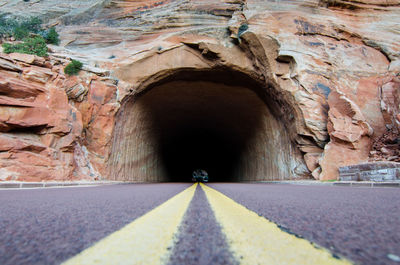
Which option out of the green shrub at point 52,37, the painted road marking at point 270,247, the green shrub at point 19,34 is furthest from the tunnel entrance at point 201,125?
the painted road marking at point 270,247

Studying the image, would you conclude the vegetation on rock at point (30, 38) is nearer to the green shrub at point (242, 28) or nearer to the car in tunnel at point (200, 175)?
the green shrub at point (242, 28)

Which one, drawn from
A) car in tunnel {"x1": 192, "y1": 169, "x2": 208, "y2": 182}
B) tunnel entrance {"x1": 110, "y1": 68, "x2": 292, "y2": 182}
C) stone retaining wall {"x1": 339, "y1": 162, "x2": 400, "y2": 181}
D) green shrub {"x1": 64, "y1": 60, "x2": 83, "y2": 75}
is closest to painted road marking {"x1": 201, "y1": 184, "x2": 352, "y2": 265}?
stone retaining wall {"x1": 339, "y1": 162, "x2": 400, "y2": 181}

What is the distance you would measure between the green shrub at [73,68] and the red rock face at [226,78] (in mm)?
381

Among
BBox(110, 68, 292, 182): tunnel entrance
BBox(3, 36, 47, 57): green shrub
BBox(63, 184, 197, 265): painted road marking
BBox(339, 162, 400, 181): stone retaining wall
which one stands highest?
BBox(3, 36, 47, 57): green shrub

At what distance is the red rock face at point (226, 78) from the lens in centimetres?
1068

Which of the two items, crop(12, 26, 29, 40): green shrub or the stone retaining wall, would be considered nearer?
the stone retaining wall

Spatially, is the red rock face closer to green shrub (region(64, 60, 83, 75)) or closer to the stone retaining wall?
green shrub (region(64, 60, 83, 75))

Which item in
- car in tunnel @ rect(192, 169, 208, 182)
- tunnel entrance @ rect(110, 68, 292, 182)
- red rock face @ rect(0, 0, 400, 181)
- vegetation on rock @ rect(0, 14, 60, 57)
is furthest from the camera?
car in tunnel @ rect(192, 169, 208, 182)

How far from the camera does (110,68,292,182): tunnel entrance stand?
1555 cm

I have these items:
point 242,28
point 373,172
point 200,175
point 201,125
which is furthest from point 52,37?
point 200,175

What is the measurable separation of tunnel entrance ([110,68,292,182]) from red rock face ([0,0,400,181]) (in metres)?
0.38

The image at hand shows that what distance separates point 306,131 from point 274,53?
16.0 ft

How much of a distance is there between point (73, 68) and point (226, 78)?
360 inches

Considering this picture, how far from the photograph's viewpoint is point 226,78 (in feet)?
52.9
